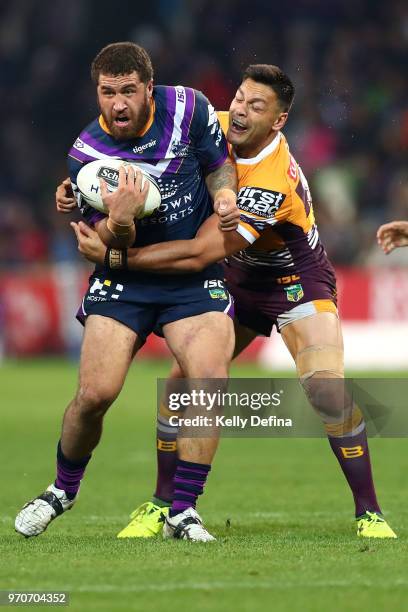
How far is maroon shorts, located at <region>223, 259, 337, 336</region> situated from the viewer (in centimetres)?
706

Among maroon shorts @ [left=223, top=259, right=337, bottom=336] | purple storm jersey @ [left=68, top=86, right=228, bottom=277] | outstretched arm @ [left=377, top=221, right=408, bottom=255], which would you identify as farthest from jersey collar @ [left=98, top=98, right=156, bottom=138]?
outstretched arm @ [left=377, top=221, right=408, bottom=255]

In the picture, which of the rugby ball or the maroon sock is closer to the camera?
the rugby ball

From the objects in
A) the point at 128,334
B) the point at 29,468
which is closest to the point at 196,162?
the point at 128,334

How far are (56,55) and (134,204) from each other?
15.9 meters

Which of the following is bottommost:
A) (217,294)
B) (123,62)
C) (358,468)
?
(358,468)

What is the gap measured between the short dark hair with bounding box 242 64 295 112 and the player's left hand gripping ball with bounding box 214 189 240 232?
0.73 m

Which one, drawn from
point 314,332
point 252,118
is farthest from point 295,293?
point 252,118

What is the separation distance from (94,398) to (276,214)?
1370 millimetres

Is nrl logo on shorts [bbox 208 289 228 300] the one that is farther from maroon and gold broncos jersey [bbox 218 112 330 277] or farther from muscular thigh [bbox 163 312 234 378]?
maroon and gold broncos jersey [bbox 218 112 330 277]

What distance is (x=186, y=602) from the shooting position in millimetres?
4836

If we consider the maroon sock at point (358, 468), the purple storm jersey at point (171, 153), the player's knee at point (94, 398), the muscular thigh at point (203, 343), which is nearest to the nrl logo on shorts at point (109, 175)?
the purple storm jersey at point (171, 153)

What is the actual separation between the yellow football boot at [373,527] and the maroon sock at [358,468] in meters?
0.06

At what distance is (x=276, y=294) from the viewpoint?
714 centimetres

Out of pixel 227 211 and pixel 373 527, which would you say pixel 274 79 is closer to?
pixel 227 211
